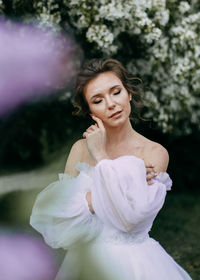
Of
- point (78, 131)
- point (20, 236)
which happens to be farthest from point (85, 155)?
point (78, 131)

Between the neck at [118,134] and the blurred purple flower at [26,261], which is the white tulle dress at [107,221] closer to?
the neck at [118,134]

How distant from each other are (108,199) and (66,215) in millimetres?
274

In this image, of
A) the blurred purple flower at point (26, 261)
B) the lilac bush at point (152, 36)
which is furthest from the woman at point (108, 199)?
the lilac bush at point (152, 36)

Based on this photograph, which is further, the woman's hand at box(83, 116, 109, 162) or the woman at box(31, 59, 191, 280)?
the woman's hand at box(83, 116, 109, 162)

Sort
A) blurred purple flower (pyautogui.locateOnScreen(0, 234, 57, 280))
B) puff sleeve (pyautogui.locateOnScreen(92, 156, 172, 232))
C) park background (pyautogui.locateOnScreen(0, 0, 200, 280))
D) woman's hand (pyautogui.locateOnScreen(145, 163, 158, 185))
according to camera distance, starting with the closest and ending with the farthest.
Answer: puff sleeve (pyautogui.locateOnScreen(92, 156, 172, 232)) < woman's hand (pyautogui.locateOnScreen(145, 163, 158, 185)) < blurred purple flower (pyautogui.locateOnScreen(0, 234, 57, 280)) < park background (pyautogui.locateOnScreen(0, 0, 200, 280))

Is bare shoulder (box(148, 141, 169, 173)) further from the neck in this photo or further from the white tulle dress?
the neck

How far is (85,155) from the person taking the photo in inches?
103

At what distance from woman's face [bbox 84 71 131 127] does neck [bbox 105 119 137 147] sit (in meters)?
0.08

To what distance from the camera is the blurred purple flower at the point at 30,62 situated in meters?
3.72

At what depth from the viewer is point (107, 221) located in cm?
239

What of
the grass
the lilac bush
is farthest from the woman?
the grass

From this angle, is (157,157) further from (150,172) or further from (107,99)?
(107,99)

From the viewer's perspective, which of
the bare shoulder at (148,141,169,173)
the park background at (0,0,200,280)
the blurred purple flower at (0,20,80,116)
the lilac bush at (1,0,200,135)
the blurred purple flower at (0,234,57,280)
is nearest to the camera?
the bare shoulder at (148,141,169,173)

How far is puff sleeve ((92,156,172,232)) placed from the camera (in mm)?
2207
